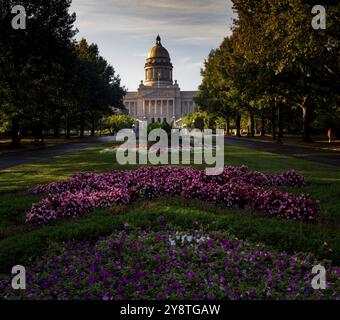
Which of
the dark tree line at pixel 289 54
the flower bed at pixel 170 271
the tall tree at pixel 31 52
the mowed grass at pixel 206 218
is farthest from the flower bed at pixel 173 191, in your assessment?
the tall tree at pixel 31 52

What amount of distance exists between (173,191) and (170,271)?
602cm

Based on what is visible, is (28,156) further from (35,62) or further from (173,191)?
(173,191)

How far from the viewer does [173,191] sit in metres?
12.6

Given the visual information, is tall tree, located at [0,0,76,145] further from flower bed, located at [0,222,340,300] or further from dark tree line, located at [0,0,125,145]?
flower bed, located at [0,222,340,300]

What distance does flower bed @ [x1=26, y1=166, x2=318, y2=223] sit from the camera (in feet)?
33.9

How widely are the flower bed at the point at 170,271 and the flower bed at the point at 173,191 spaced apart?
2.62 metres

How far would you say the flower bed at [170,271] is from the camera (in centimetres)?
593

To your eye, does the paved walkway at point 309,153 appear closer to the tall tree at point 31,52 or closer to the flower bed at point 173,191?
the flower bed at point 173,191

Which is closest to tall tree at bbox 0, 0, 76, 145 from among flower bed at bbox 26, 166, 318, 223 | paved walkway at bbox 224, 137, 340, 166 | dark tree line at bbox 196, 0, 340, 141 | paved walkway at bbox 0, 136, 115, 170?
paved walkway at bbox 0, 136, 115, 170
